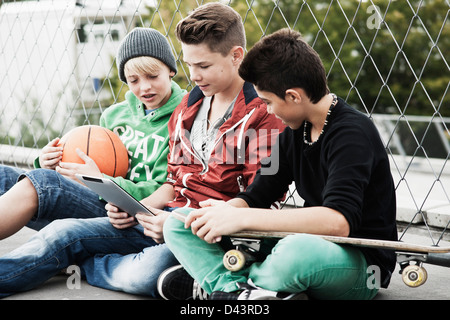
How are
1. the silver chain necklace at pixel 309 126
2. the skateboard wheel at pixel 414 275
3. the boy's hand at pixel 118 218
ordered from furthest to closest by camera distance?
the boy's hand at pixel 118 218, the silver chain necklace at pixel 309 126, the skateboard wheel at pixel 414 275

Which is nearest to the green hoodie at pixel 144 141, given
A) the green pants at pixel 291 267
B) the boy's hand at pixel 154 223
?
the boy's hand at pixel 154 223

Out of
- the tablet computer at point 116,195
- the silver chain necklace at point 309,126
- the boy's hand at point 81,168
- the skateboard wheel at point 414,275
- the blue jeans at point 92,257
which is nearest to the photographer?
the skateboard wheel at point 414,275

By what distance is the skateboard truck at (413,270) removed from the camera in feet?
6.07

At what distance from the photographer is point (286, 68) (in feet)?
6.88

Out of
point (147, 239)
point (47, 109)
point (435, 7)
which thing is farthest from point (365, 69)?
point (147, 239)

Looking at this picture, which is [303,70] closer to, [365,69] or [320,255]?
[320,255]

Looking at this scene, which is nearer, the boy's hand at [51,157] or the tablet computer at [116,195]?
the tablet computer at [116,195]

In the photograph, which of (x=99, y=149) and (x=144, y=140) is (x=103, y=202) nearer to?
(x=99, y=149)

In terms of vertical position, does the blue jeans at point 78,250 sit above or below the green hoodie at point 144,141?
below

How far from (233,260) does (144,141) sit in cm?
107

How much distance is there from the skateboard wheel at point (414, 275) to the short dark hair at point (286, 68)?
2.02ft

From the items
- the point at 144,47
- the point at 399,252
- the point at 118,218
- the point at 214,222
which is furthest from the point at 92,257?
the point at 399,252

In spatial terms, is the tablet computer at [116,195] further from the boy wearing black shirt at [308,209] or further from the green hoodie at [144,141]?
the green hoodie at [144,141]

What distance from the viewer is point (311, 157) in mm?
2172
